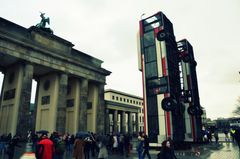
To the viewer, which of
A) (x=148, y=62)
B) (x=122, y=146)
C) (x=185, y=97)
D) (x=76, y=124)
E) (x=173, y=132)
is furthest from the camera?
(x=76, y=124)

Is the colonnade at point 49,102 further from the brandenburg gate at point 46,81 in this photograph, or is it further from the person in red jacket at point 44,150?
the person in red jacket at point 44,150

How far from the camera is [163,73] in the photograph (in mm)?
22719

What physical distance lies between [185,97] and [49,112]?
20936 mm

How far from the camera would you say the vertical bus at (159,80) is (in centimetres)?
2138

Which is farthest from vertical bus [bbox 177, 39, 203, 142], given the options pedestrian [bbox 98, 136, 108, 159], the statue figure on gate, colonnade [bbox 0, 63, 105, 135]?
the statue figure on gate

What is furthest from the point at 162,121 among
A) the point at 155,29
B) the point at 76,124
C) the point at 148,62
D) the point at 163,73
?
the point at 76,124

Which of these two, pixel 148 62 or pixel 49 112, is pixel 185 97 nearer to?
pixel 148 62

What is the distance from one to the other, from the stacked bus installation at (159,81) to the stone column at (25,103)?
50.9 ft

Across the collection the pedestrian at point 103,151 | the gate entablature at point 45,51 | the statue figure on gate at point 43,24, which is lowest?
the pedestrian at point 103,151

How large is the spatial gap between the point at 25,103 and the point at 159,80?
1784 centimetres

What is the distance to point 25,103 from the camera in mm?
26625

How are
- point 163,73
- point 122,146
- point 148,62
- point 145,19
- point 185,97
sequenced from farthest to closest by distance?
point 185,97 < point 145,19 < point 148,62 < point 163,73 < point 122,146

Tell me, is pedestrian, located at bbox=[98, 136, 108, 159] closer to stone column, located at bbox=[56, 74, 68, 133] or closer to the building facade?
stone column, located at bbox=[56, 74, 68, 133]

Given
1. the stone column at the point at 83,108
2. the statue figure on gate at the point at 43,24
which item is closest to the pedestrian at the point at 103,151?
the stone column at the point at 83,108
